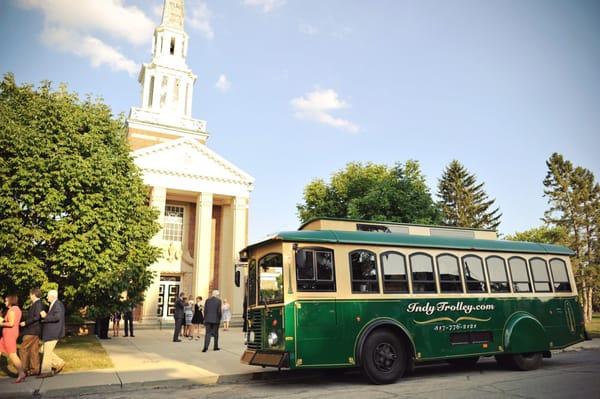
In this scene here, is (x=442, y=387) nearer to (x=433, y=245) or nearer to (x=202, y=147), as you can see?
(x=433, y=245)

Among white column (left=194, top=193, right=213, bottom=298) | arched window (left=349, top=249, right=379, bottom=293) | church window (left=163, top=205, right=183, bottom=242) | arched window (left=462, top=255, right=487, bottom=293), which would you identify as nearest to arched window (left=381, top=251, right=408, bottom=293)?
arched window (left=349, top=249, right=379, bottom=293)

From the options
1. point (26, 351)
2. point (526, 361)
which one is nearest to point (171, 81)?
point (26, 351)

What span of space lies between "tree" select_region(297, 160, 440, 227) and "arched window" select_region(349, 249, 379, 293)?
Answer: 1849 centimetres

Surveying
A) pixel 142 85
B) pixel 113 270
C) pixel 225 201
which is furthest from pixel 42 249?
pixel 142 85

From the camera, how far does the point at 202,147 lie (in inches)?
1323

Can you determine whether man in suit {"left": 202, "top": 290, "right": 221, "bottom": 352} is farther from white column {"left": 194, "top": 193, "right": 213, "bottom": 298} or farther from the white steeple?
the white steeple

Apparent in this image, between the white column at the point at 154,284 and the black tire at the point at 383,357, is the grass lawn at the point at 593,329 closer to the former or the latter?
the black tire at the point at 383,357

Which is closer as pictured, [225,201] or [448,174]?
[225,201]

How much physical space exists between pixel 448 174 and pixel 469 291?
166 feet

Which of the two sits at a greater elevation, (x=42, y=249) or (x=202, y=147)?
(x=202, y=147)


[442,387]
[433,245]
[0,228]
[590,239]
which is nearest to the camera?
[442,387]

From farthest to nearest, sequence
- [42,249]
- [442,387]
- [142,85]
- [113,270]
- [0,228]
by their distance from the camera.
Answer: [142,85], [113,270], [42,249], [0,228], [442,387]

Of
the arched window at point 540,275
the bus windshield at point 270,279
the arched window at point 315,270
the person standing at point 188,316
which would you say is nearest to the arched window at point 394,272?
the arched window at point 315,270

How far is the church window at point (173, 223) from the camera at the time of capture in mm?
34350
